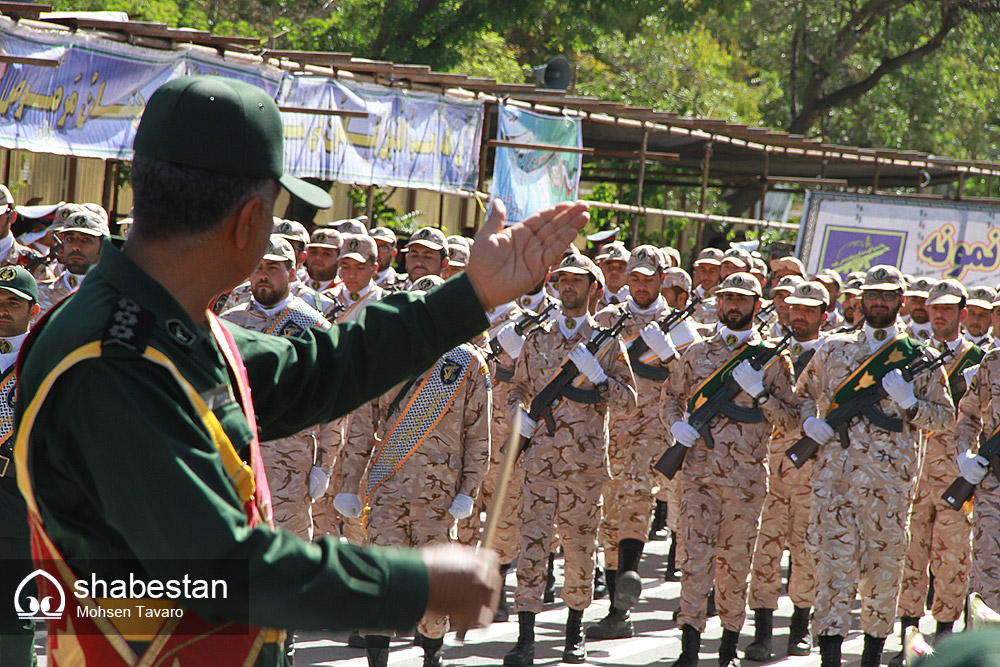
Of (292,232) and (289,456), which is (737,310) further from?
(292,232)

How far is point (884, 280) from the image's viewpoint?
323 inches

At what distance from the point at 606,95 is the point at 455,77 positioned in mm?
16637

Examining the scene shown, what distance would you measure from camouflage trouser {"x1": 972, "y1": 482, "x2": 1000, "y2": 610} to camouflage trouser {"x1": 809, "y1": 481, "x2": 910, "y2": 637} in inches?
20.1

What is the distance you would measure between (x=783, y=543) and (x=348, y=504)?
3.34m

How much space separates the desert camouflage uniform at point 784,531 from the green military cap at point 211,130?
21.1 feet

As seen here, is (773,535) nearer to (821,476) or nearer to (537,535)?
(821,476)

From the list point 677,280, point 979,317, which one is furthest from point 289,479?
point 979,317

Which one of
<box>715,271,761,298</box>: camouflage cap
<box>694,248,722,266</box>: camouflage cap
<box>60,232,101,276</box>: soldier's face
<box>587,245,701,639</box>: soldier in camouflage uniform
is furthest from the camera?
<box>694,248,722,266</box>: camouflage cap

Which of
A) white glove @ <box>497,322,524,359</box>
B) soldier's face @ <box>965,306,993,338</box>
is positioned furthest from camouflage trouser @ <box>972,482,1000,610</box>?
white glove @ <box>497,322,524,359</box>

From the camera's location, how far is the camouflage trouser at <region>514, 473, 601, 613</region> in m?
7.69

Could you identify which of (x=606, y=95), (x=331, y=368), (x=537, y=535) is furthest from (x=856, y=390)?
(x=606, y=95)

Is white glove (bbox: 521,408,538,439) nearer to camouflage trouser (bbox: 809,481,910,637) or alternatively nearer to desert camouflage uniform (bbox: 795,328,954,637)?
desert camouflage uniform (bbox: 795,328,954,637)

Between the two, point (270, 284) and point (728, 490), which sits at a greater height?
point (270, 284)

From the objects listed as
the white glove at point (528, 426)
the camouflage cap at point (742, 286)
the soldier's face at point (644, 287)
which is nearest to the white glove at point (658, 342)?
the soldier's face at point (644, 287)
